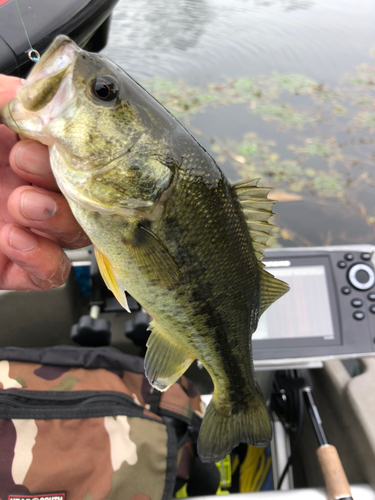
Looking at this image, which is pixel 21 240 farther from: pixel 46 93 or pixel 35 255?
pixel 46 93

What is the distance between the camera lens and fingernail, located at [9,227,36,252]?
2.96 feet

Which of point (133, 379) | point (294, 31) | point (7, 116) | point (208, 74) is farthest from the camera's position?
point (294, 31)

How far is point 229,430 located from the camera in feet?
3.39

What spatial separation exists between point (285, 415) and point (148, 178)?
155 cm

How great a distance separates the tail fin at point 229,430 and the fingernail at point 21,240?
2.43 ft

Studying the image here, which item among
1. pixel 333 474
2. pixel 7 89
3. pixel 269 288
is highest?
pixel 7 89

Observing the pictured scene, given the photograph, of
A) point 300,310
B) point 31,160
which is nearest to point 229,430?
point 300,310

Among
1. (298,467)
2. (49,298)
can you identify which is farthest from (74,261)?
(298,467)

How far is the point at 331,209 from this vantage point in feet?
10.3

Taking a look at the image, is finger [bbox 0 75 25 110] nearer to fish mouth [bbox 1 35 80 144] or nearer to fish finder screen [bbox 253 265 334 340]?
fish mouth [bbox 1 35 80 144]

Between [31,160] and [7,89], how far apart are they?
0.18 metres

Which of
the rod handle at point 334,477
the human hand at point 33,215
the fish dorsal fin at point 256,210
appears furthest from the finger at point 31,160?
the rod handle at point 334,477

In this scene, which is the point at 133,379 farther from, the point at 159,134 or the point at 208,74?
the point at 208,74

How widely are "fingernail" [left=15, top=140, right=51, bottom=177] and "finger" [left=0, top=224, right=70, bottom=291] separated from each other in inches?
7.6
